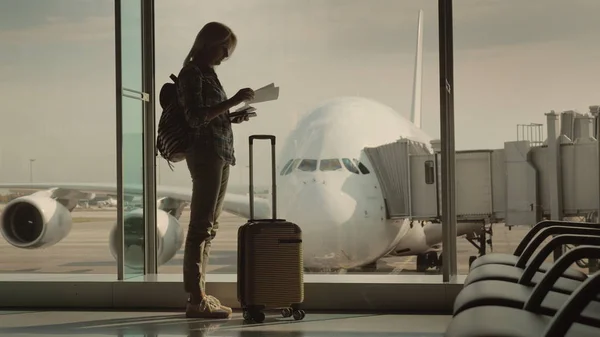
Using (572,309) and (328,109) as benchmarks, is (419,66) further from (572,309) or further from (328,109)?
(572,309)

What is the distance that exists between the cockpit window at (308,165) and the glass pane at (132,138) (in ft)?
10.8

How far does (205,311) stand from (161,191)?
140cm

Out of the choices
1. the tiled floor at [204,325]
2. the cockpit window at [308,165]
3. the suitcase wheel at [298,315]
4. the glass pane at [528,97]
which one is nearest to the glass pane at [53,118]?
the tiled floor at [204,325]

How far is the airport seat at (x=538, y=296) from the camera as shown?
155cm

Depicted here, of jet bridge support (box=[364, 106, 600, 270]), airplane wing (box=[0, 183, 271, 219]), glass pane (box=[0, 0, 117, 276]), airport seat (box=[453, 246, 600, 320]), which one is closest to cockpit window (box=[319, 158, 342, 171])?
airplane wing (box=[0, 183, 271, 219])

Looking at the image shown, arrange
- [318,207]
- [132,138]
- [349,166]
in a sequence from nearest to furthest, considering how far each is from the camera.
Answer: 1. [132,138]
2. [318,207]
3. [349,166]

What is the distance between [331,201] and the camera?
757 cm

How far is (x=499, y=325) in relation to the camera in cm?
127

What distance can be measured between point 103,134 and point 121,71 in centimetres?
124

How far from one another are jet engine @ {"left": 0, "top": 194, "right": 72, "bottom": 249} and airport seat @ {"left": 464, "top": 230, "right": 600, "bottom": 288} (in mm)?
5675

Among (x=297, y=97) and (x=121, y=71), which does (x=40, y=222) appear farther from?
(x=121, y=71)

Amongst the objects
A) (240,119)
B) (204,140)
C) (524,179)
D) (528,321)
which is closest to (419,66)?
(524,179)

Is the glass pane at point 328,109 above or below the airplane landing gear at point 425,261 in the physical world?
above

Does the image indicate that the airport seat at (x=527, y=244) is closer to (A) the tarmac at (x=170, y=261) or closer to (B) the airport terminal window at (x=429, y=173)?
(A) the tarmac at (x=170, y=261)
